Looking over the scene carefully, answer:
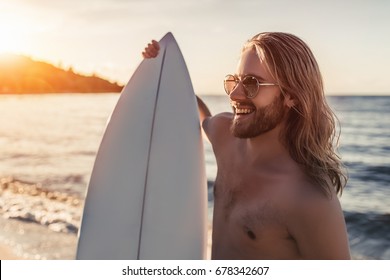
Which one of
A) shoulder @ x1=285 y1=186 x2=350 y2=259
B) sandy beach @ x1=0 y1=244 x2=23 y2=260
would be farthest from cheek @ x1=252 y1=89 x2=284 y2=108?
sandy beach @ x1=0 y1=244 x2=23 y2=260

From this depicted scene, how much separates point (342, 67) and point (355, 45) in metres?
1.92

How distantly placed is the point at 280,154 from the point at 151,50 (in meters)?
1.16

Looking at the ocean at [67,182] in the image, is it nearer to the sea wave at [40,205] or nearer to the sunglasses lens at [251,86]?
the sea wave at [40,205]

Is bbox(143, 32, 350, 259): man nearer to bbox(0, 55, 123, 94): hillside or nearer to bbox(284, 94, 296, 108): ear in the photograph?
bbox(284, 94, 296, 108): ear

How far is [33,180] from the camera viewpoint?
7.71 meters

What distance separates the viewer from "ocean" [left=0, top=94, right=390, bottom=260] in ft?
16.2

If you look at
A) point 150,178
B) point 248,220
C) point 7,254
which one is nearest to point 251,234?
point 248,220

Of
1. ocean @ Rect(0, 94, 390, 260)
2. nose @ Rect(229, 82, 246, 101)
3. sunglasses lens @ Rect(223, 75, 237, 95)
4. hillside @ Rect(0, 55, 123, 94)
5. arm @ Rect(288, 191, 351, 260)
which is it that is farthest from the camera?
hillside @ Rect(0, 55, 123, 94)

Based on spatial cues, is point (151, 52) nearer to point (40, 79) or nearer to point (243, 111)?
point (243, 111)

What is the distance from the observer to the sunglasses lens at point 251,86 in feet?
6.74

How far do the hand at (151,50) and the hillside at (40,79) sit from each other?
2074cm

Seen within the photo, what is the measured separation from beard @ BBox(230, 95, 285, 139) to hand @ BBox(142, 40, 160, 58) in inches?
39.8
